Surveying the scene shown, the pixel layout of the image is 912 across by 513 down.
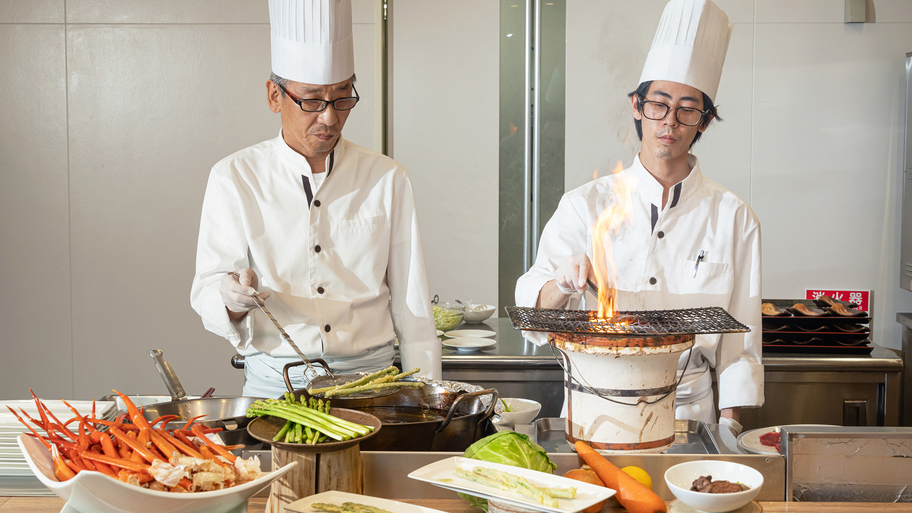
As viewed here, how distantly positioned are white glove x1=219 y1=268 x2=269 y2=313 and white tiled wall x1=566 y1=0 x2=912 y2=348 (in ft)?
8.69

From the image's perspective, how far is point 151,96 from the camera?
13.0 feet

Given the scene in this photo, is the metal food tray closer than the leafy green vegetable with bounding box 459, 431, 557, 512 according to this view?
No

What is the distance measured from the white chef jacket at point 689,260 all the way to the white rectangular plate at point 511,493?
929 mm

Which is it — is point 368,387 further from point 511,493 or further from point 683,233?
point 683,233

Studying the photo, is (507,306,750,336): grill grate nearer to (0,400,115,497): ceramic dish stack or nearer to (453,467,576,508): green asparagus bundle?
(453,467,576,508): green asparagus bundle

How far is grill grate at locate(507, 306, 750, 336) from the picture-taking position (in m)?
1.40

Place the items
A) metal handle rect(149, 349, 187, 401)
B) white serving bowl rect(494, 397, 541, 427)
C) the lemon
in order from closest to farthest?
the lemon < white serving bowl rect(494, 397, 541, 427) < metal handle rect(149, 349, 187, 401)

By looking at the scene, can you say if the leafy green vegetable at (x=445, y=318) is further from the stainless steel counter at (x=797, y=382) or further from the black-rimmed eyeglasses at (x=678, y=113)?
the black-rimmed eyeglasses at (x=678, y=113)

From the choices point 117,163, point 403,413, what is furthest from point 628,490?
point 117,163

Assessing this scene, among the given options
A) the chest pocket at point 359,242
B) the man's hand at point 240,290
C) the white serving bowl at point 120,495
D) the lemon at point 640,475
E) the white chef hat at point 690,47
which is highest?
the white chef hat at point 690,47

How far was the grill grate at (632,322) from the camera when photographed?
1401mm

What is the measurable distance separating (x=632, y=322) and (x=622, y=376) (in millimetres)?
165

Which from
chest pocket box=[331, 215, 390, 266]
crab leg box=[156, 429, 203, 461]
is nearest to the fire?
chest pocket box=[331, 215, 390, 266]

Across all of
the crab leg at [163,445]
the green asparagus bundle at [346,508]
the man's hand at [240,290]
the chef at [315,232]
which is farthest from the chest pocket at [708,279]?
the crab leg at [163,445]
